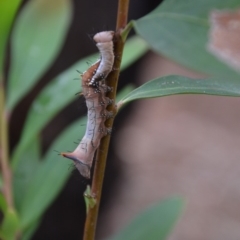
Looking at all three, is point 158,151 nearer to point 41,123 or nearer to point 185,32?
point 41,123

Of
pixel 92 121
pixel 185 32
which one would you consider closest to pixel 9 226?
pixel 92 121

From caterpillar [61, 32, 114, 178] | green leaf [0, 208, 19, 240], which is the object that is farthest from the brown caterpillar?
green leaf [0, 208, 19, 240]

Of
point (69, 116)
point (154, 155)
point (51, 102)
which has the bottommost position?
point (154, 155)

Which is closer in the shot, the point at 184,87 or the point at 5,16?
the point at 184,87

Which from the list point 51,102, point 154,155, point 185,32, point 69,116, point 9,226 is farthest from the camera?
point 154,155

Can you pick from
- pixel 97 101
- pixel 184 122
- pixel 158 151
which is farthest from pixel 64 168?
pixel 184 122

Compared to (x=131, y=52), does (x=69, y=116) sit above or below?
below

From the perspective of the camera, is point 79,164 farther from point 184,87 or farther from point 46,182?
point 46,182
